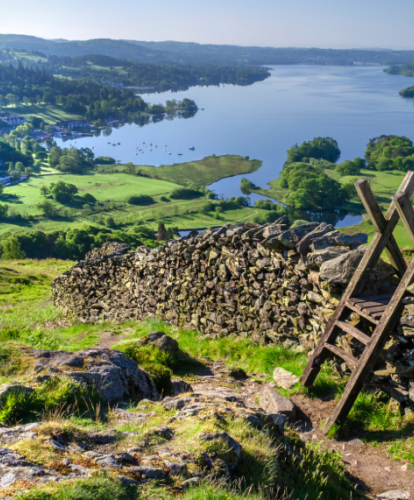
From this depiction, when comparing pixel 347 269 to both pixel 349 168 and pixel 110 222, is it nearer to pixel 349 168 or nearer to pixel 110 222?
pixel 110 222

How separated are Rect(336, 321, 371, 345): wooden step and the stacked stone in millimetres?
689

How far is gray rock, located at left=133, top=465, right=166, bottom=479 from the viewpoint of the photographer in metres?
2.95

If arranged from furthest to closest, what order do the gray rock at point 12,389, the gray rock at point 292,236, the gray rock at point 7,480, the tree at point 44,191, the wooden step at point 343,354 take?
the tree at point 44,191 < the gray rock at point 292,236 < the wooden step at point 343,354 < the gray rock at point 12,389 < the gray rock at point 7,480

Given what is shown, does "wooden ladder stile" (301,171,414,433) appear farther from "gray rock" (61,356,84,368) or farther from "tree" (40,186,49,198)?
"tree" (40,186,49,198)

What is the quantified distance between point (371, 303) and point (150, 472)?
370 cm

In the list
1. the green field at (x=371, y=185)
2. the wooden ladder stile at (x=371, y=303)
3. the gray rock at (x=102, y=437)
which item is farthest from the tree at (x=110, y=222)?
the gray rock at (x=102, y=437)

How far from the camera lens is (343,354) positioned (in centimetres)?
534

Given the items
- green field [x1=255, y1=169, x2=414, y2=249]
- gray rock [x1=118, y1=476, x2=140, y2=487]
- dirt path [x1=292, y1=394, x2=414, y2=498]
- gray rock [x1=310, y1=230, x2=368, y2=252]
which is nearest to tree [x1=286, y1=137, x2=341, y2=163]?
green field [x1=255, y1=169, x2=414, y2=249]

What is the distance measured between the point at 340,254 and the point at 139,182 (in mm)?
155083

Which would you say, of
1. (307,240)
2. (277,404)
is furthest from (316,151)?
(277,404)

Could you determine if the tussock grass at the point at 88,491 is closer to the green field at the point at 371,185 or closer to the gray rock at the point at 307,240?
the gray rock at the point at 307,240

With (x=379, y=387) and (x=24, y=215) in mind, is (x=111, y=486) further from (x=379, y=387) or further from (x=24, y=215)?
(x=24, y=215)

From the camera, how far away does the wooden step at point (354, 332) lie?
16.3 ft

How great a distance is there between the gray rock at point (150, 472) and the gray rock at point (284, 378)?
368cm
